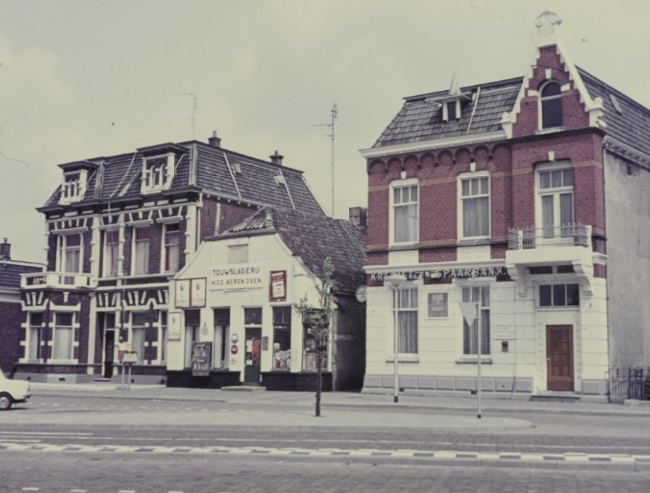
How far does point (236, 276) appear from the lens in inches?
1572

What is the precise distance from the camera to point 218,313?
1599 inches

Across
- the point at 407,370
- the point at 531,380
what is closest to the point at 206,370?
the point at 407,370

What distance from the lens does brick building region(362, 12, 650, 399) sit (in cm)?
3102

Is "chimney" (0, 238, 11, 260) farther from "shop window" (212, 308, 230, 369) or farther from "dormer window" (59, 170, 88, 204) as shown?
"shop window" (212, 308, 230, 369)

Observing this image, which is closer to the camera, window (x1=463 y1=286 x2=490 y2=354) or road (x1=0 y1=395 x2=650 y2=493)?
road (x1=0 y1=395 x2=650 y2=493)

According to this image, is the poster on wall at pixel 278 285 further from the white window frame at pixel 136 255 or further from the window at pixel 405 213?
the white window frame at pixel 136 255

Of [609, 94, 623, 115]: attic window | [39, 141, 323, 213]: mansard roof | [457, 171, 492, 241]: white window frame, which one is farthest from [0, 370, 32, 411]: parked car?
[609, 94, 623, 115]: attic window

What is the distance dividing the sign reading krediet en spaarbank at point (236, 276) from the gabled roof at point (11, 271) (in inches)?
721

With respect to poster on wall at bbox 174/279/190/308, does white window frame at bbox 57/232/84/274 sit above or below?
above

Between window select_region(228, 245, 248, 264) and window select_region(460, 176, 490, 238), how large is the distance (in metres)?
10.9

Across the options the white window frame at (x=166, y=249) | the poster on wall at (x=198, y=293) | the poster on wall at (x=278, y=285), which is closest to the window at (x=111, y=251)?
the white window frame at (x=166, y=249)

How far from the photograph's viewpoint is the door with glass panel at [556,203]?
31.2 m

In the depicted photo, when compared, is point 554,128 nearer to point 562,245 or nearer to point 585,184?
point 585,184

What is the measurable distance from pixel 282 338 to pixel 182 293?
6.47 metres
